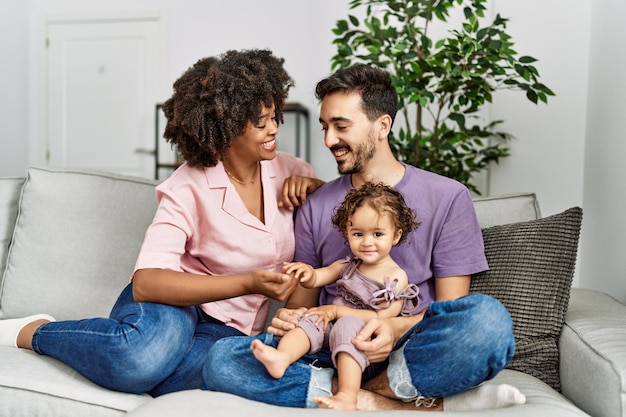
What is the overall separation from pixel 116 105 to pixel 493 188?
10.8 ft

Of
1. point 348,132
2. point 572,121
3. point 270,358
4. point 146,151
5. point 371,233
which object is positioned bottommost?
point 270,358

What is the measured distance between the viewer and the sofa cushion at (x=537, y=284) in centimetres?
156

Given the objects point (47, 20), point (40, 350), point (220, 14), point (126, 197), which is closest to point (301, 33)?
point (220, 14)

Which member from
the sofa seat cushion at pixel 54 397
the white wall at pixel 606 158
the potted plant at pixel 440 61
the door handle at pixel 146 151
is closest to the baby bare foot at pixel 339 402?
the sofa seat cushion at pixel 54 397

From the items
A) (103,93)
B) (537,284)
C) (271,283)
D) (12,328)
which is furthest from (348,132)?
(103,93)

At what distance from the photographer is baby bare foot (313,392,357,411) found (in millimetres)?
1292

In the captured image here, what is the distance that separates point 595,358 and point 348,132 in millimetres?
804

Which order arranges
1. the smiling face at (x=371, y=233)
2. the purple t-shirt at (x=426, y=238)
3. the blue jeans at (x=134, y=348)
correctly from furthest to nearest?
1. the purple t-shirt at (x=426, y=238)
2. the smiling face at (x=371, y=233)
3. the blue jeans at (x=134, y=348)

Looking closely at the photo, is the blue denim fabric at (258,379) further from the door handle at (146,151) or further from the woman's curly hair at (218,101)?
the door handle at (146,151)

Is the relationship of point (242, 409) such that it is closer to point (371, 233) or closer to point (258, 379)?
point (258, 379)

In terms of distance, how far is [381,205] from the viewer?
155 centimetres

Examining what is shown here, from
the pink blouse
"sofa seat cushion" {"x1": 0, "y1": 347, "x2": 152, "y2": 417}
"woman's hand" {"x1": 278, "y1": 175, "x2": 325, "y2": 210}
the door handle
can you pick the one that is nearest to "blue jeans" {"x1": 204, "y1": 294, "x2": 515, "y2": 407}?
"sofa seat cushion" {"x1": 0, "y1": 347, "x2": 152, "y2": 417}

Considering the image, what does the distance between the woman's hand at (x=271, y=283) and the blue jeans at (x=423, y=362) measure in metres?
0.10

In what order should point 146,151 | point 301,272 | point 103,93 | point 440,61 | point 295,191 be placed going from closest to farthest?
point 301,272, point 295,191, point 440,61, point 146,151, point 103,93
